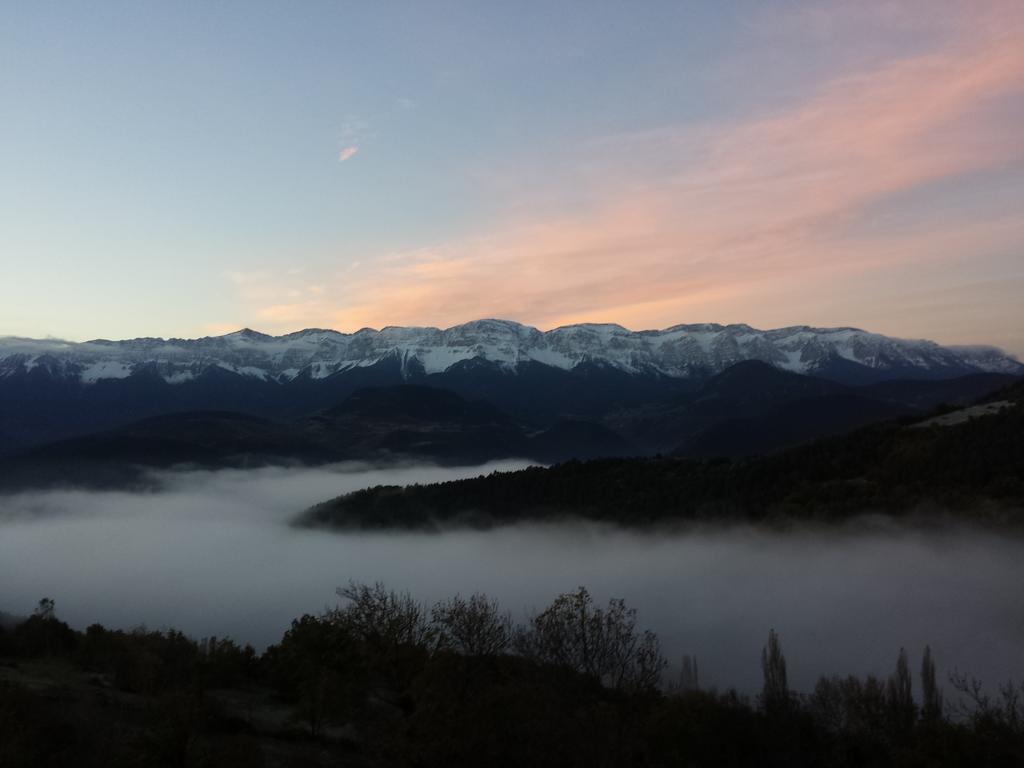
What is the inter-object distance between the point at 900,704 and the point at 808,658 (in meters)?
59.1

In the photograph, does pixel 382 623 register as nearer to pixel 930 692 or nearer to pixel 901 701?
pixel 901 701

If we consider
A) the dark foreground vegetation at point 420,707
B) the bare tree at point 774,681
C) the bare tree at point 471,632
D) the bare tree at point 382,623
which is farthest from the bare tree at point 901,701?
the bare tree at point 382,623

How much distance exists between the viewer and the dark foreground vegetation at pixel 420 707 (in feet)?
150

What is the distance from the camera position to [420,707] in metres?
51.8

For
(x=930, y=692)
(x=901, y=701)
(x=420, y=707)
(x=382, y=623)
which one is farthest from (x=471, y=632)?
(x=930, y=692)

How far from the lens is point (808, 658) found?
154625 mm

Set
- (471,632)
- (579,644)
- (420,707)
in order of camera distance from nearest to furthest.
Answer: (420,707) < (471,632) < (579,644)

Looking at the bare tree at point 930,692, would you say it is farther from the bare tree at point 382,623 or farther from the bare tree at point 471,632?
the bare tree at point 382,623

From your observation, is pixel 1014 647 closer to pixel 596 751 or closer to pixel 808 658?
pixel 808 658

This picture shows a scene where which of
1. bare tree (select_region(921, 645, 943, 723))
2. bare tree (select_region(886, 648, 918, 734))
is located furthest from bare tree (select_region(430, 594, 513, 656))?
bare tree (select_region(921, 645, 943, 723))

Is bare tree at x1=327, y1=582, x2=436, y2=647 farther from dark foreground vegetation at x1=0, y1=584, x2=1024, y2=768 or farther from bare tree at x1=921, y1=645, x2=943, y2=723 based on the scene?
bare tree at x1=921, y1=645, x2=943, y2=723

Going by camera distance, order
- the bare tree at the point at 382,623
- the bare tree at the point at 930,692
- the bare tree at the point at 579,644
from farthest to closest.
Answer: the bare tree at the point at 930,692 → the bare tree at the point at 579,644 → the bare tree at the point at 382,623

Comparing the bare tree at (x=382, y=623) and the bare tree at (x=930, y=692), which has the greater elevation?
A: the bare tree at (x=382, y=623)

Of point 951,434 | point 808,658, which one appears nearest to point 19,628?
point 808,658
